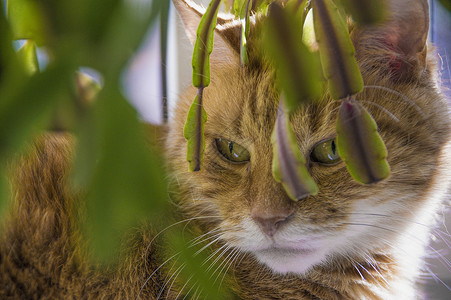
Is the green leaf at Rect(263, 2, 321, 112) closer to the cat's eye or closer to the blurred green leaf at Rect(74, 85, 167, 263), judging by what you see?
the blurred green leaf at Rect(74, 85, 167, 263)

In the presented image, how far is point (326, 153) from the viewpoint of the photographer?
3.46ft

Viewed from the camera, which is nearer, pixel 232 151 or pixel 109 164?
pixel 109 164

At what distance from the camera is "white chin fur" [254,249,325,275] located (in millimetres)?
1048

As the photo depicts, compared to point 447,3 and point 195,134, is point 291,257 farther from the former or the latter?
point 447,3

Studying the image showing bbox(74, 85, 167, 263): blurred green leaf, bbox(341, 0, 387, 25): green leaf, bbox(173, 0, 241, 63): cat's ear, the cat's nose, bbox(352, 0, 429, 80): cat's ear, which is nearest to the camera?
bbox(74, 85, 167, 263): blurred green leaf

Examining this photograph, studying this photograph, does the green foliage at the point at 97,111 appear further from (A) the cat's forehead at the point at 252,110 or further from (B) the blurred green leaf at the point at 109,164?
(A) the cat's forehead at the point at 252,110

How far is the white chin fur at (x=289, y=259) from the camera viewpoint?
1.05m

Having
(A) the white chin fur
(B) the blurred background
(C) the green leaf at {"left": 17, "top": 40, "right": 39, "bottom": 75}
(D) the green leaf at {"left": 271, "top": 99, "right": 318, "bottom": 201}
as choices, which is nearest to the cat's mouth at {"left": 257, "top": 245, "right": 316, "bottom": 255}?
(A) the white chin fur

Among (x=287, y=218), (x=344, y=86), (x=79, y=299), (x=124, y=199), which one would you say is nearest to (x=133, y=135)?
(x=124, y=199)

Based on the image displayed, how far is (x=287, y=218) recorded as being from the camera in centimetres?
98

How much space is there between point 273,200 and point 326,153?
0.62 feet

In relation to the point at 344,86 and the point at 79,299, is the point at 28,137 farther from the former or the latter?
the point at 79,299

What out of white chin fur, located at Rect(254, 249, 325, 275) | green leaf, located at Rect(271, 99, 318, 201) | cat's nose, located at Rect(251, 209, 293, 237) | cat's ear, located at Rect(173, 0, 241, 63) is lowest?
white chin fur, located at Rect(254, 249, 325, 275)

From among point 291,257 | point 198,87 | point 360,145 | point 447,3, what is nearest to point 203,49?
point 198,87
